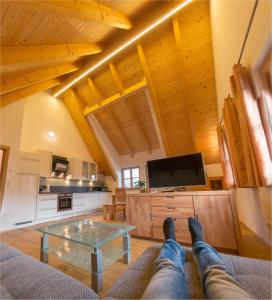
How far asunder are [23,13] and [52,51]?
0.65 m

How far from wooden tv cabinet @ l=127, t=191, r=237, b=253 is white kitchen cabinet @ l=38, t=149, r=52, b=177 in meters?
2.88

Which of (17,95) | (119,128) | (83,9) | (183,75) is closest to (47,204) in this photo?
(17,95)

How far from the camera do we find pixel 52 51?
2547mm

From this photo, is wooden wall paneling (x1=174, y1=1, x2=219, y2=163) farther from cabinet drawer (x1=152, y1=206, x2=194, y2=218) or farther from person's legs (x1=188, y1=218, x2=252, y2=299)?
person's legs (x1=188, y1=218, x2=252, y2=299)

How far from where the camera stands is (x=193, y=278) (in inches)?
31.5

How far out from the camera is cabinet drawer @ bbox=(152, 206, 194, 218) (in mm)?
2330

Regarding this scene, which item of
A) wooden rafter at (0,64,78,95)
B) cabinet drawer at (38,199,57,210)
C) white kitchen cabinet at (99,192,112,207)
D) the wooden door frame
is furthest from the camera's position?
white kitchen cabinet at (99,192,112,207)

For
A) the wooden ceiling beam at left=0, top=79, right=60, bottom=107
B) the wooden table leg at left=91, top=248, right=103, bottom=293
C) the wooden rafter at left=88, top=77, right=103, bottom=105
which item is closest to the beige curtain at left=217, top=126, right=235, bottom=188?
the wooden table leg at left=91, top=248, right=103, bottom=293

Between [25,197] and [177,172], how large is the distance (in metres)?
3.73

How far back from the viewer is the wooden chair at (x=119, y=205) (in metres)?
4.51

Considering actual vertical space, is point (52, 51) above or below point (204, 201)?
above

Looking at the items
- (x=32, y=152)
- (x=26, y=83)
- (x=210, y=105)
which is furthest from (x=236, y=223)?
(x=32, y=152)

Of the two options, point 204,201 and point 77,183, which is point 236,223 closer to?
point 204,201

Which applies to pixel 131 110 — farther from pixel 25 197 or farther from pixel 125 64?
pixel 25 197
